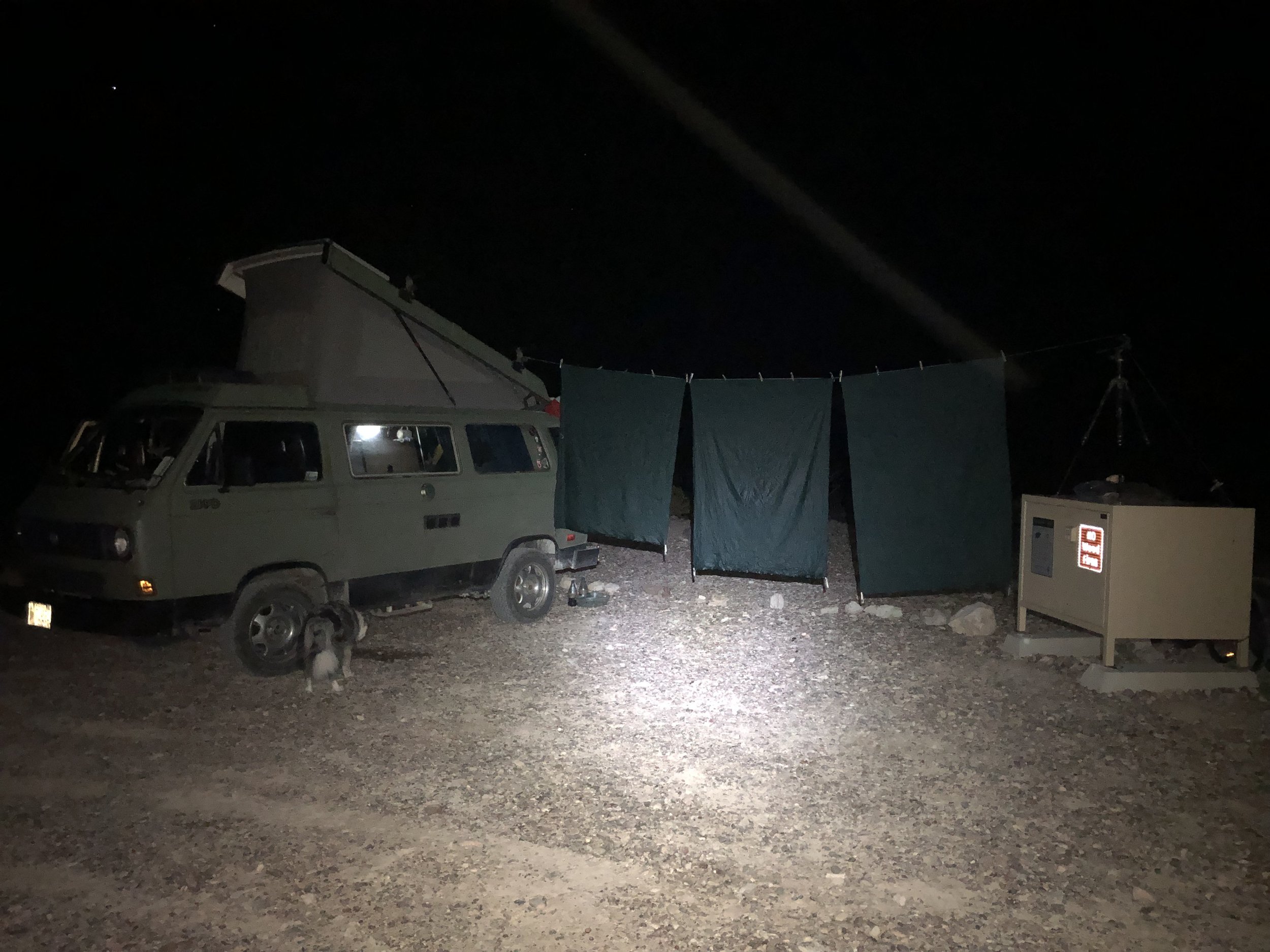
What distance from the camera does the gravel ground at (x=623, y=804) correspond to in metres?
3.30

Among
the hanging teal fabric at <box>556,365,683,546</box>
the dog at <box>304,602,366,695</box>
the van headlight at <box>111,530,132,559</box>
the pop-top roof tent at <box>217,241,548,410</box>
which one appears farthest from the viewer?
the hanging teal fabric at <box>556,365,683,546</box>

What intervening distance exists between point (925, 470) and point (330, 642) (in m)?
5.35

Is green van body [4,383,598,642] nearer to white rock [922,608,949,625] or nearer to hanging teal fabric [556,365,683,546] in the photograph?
hanging teal fabric [556,365,683,546]

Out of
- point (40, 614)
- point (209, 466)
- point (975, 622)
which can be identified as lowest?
point (975, 622)

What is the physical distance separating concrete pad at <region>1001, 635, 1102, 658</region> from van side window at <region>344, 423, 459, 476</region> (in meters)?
5.11

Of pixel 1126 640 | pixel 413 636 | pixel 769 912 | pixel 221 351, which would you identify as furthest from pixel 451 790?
pixel 221 351

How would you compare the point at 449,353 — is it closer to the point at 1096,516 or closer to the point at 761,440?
the point at 761,440

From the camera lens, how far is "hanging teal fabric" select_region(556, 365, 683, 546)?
863 cm

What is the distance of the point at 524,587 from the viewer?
8.37 m

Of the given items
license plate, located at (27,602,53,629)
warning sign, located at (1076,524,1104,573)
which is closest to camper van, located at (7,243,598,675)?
license plate, located at (27,602,53,629)

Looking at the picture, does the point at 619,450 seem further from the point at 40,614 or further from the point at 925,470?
the point at 40,614

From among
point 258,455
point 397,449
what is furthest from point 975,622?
point 258,455

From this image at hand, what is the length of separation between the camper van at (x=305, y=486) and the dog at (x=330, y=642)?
0.43 ft

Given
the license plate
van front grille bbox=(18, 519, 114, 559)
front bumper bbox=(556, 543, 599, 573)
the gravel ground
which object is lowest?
the gravel ground
